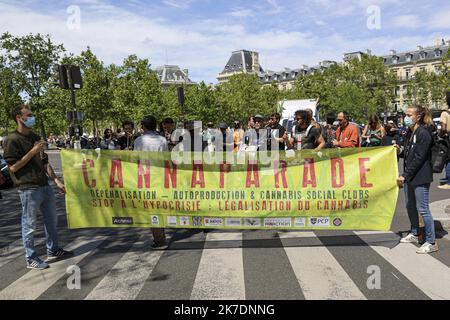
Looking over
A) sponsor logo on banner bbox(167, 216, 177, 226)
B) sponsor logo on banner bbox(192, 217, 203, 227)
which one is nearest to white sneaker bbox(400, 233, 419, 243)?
sponsor logo on banner bbox(192, 217, 203, 227)

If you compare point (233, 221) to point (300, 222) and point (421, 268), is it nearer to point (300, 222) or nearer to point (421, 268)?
point (300, 222)

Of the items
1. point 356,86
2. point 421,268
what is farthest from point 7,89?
point 356,86

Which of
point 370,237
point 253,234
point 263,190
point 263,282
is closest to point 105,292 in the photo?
point 263,282

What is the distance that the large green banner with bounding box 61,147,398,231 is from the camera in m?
5.30

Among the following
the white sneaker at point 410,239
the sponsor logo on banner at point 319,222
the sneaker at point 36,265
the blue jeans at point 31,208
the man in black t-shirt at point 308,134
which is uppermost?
the man in black t-shirt at point 308,134

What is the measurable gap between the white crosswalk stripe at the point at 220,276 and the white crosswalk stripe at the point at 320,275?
672 millimetres

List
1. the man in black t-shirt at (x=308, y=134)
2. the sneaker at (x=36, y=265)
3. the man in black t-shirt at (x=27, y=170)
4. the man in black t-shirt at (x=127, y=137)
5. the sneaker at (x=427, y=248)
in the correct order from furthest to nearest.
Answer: the man in black t-shirt at (x=127, y=137)
the man in black t-shirt at (x=308, y=134)
the sneaker at (x=427, y=248)
the sneaker at (x=36, y=265)
the man in black t-shirt at (x=27, y=170)

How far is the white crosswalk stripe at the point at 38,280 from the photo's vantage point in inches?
162

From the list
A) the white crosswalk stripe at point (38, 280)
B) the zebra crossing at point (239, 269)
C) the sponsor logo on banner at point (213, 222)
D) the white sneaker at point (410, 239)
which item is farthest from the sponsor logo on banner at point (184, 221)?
the white sneaker at point (410, 239)

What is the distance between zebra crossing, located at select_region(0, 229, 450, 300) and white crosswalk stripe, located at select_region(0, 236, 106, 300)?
11 millimetres

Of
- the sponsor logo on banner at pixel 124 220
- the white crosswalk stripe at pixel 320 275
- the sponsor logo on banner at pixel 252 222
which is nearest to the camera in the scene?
the white crosswalk stripe at pixel 320 275

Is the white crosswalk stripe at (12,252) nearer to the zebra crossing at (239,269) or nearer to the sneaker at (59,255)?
the zebra crossing at (239,269)

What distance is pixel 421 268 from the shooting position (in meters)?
4.60

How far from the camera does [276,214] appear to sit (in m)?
5.36
